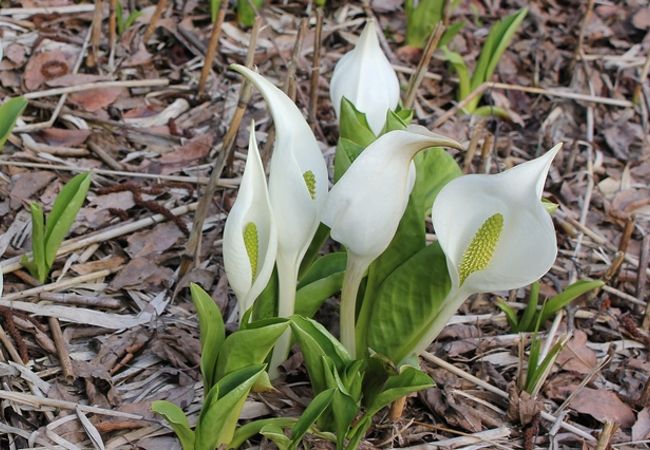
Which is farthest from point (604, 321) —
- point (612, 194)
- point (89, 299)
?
point (89, 299)

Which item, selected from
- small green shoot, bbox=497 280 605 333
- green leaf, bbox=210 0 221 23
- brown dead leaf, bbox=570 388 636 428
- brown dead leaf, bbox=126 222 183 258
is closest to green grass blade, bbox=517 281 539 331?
small green shoot, bbox=497 280 605 333

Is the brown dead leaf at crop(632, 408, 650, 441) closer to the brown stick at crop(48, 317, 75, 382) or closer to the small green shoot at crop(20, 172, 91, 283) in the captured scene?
the brown stick at crop(48, 317, 75, 382)

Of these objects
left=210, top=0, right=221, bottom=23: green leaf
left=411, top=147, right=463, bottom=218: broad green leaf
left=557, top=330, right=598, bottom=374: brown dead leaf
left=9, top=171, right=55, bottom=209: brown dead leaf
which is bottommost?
left=557, top=330, right=598, bottom=374: brown dead leaf

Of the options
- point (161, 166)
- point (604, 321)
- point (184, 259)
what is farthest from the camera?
point (161, 166)

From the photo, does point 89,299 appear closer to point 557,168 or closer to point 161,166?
point 161,166

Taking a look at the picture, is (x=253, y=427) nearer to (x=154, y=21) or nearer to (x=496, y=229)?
(x=496, y=229)
